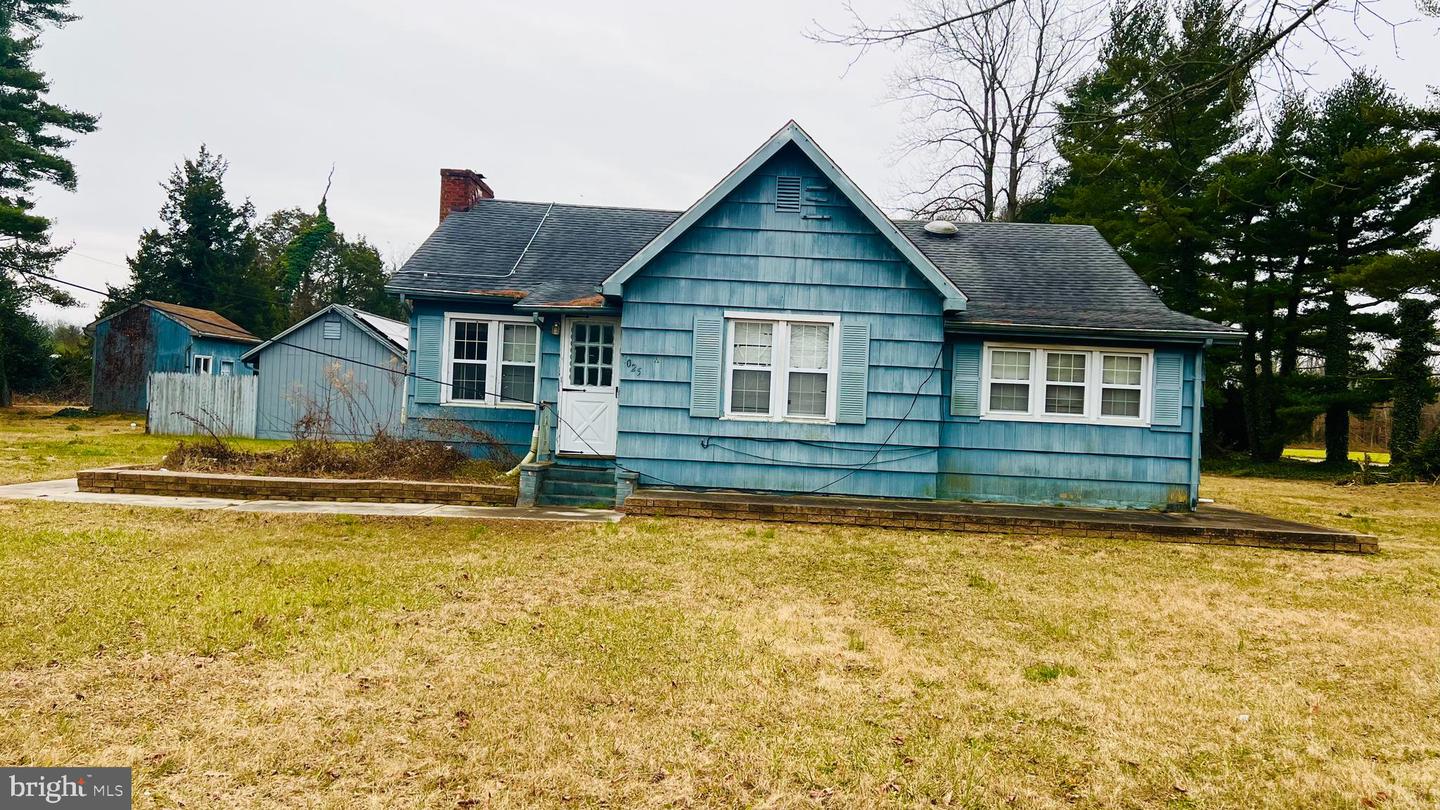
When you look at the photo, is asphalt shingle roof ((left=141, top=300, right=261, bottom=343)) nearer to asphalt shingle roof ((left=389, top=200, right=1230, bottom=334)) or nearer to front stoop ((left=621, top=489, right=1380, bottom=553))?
asphalt shingle roof ((left=389, top=200, right=1230, bottom=334))

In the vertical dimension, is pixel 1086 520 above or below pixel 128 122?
below

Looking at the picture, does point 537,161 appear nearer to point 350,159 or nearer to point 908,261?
point 350,159

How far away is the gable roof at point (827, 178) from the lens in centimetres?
1141

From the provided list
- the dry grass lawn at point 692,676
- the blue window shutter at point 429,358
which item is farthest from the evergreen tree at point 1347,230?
the blue window shutter at point 429,358

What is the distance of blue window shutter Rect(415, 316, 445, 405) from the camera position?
14062 millimetres

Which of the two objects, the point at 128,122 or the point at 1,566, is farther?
the point at 128,122

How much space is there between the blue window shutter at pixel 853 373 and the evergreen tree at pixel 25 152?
114 ft

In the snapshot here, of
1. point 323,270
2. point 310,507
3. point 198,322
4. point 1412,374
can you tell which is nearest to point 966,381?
point 310,507

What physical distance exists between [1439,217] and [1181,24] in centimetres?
2538

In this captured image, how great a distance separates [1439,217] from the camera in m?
23.6

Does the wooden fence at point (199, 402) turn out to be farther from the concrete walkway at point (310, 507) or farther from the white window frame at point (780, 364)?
the white window frame at point (780, 364)

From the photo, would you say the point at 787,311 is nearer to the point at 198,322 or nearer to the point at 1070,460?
the point at 1070,460

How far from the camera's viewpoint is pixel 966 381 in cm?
1223

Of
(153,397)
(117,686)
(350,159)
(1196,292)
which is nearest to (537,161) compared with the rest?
(350,159)
